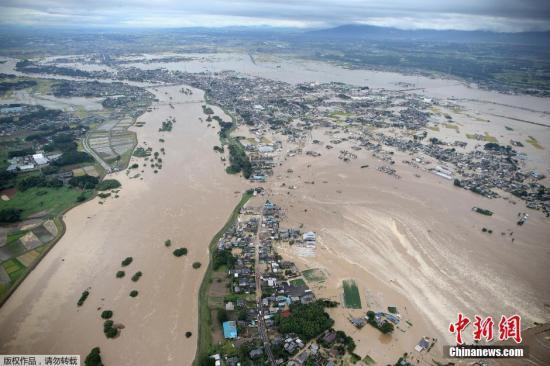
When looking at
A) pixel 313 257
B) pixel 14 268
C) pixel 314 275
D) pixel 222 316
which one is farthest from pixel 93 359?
pixel 313 257

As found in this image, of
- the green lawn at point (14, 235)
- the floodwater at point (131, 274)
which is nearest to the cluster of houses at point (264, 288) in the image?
the floodwater at point (131, 274)

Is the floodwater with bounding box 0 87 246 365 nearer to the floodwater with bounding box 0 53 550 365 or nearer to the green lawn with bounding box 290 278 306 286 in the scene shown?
the floodwater with bounding box 0 53 550 365

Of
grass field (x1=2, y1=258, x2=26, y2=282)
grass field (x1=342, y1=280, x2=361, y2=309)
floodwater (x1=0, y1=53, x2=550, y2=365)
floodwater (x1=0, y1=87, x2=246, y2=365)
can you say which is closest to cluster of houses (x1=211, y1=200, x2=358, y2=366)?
floodwater (x1=0, y1=53, x2=550, y2=365)

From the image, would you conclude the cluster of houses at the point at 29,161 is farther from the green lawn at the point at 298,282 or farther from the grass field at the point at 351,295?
the grass field at the point at 351,295

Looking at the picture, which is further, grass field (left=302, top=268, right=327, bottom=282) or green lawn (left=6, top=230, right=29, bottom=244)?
green lawn (left=6, top=230, right=29, bottom=244)

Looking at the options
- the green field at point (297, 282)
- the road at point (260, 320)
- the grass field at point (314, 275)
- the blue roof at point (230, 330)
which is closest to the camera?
the road at point (260, 320)

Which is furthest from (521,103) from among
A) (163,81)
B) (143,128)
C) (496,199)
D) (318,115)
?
(163,81)

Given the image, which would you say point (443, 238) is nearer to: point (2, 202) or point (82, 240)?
point (82, 240)
